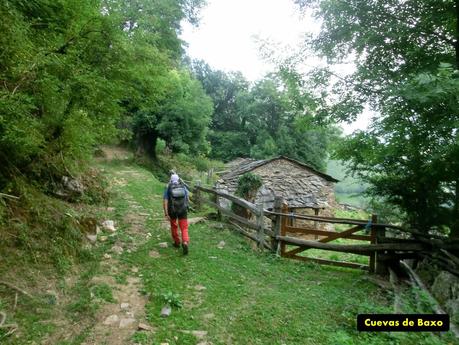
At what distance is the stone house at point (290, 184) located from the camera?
54.3 feet

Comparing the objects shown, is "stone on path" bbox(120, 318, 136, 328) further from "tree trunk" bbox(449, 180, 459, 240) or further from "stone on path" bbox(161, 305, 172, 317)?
"tree trunk" bbox(449, 180, 459, 240)

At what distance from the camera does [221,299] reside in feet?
15.3

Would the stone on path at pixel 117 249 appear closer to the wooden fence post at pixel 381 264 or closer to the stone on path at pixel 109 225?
the stone on path at pixel 109 225

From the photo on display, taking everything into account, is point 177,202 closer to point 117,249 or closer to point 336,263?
point 117,249

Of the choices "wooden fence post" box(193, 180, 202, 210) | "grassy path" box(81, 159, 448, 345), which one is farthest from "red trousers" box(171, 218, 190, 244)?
"wooden fence post" box(193, 180, 202, 210)

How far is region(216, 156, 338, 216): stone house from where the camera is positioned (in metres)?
16.5

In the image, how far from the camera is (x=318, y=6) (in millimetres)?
6594

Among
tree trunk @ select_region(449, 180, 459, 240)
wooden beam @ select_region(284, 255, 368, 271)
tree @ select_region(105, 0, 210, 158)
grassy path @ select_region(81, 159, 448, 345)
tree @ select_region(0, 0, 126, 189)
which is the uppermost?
tree @ select_region(105, 0, 210, 158)

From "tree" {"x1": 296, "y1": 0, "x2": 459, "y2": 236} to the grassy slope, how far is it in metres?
2.09

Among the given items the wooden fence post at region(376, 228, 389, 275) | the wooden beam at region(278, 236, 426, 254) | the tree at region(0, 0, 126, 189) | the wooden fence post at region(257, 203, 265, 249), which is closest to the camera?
the tree at region(0, 0, 126, 189)

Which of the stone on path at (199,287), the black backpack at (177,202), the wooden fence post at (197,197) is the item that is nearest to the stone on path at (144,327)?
the stone on path at (199,287)

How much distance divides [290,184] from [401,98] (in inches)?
514

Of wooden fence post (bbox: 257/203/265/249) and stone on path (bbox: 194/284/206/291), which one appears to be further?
wooden fence post (bbox: 257/203/265/249)

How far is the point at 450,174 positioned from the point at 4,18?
6761mm
